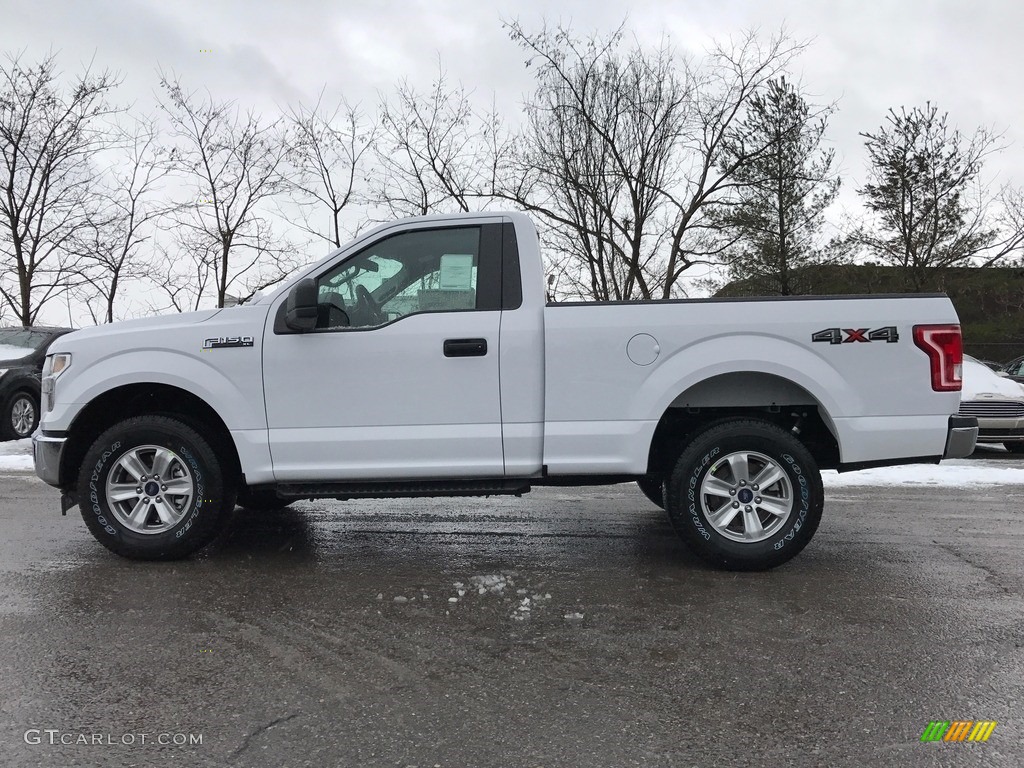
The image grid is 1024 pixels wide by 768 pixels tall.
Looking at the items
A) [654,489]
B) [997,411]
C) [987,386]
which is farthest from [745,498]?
[987,386]

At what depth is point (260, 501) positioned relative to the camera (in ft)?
19.9

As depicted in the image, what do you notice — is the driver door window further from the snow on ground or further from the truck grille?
the truck grille

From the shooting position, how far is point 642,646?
3438 mm

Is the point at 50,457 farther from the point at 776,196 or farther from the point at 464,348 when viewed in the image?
the point at 776,196

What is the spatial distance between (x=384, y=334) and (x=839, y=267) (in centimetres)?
2359

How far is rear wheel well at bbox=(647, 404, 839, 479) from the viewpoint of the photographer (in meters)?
4.89

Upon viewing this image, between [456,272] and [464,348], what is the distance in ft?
1.70

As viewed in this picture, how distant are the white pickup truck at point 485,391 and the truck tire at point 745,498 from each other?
1 centimetres

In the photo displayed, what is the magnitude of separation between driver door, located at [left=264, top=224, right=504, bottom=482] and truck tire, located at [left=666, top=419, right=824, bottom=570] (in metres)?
1.11

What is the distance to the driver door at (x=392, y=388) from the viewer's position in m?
4.55

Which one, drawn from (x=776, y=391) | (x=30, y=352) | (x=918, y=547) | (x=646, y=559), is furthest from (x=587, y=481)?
(x=30, y=352)

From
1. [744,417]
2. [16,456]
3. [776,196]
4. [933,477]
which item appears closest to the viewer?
[744,417]

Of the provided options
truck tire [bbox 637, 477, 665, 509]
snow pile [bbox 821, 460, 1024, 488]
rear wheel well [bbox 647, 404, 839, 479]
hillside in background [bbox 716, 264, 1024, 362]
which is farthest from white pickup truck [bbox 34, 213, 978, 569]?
hillside in background [bbox 716, 264, 1024, 362]

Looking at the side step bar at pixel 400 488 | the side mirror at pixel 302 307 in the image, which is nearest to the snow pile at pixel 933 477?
the side step bar at pixel 400 488
